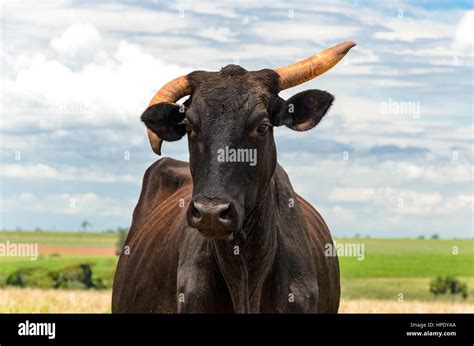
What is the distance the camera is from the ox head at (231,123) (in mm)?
9914

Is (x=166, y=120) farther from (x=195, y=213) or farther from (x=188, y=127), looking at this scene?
(x=195, y=213)

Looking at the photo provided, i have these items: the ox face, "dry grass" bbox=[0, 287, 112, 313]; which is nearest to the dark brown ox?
the ox face

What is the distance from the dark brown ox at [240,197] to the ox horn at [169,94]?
0.03 feet

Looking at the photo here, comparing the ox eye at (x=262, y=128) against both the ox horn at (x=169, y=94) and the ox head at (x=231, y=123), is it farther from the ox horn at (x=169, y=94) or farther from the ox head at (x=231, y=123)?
the ox horn at (x=169, y=94)

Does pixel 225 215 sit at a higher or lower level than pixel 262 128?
lower

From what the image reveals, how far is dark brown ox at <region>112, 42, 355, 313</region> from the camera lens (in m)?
10.1

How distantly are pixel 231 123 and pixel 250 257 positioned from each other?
146 cm

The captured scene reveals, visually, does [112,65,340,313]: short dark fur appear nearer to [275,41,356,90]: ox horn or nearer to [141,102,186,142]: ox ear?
[141,102,186,142]: ox ear

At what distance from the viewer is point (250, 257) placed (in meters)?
10.9

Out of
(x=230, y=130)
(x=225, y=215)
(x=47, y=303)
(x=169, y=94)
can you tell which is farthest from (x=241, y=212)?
(x=47, y=303)

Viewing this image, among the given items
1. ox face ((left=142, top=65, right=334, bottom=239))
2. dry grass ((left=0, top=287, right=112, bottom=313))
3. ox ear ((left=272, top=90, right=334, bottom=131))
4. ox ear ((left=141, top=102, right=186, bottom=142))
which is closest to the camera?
ox face ((left=142, top=65, right=334, bottom=239))

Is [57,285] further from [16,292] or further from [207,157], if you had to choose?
[207,157]
